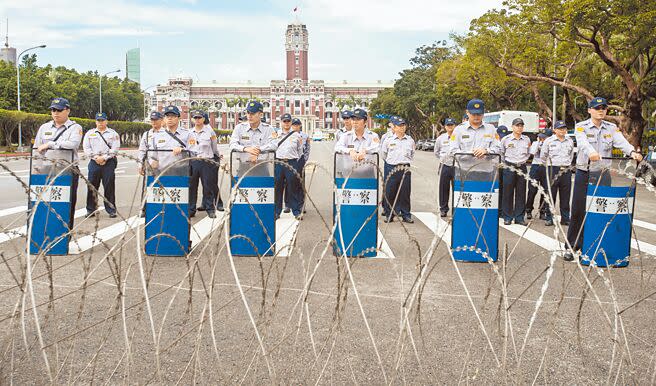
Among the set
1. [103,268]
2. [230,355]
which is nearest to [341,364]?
[230,355]

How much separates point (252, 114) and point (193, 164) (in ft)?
8.39

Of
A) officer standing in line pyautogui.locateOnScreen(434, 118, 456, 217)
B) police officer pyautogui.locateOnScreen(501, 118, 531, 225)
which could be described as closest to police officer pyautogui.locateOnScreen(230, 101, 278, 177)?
officer standing in line pyautogui.locateOnScreen(434, 118, 456, 217)

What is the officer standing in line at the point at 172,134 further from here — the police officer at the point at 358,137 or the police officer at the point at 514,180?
the police officer at the point at 514,180

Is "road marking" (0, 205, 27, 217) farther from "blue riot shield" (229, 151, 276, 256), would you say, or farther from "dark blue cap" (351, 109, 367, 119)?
"dark blue cap" (351, 109, 367, 119)

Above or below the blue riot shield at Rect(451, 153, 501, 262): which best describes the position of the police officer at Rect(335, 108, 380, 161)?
above

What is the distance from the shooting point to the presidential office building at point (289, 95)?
153 m

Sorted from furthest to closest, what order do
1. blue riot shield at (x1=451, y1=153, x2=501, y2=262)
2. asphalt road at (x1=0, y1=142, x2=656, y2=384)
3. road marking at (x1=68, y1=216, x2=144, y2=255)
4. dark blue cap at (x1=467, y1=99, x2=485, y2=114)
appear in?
dark blue cap at (x1=467, y1=99, x2=485, y2=114)
road marking at (x1=68, y1=216, x2=144, y2=255)
blue riot shield at (x1=451, y1=153, x2=501, y2=262)
asphalt road at (x1=0, y1=142, x2=656, y2=384)

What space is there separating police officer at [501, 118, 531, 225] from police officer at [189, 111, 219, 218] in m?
4.80

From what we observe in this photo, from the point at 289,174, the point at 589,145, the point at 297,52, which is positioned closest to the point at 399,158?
the point at 289,174

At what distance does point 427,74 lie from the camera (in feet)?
199

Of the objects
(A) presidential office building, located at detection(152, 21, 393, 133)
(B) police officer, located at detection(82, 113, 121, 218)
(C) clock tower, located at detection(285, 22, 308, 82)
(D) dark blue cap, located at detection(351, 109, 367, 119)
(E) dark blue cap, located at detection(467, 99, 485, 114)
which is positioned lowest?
(B) police officer, located at detection(82, 113, 121, 218)

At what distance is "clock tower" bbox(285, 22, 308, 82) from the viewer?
163m

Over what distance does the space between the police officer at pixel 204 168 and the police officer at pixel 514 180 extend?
4.80m

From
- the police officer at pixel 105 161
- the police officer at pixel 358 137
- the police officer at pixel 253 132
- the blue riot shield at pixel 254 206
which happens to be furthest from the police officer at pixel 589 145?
the police officer at pixel 105 161
